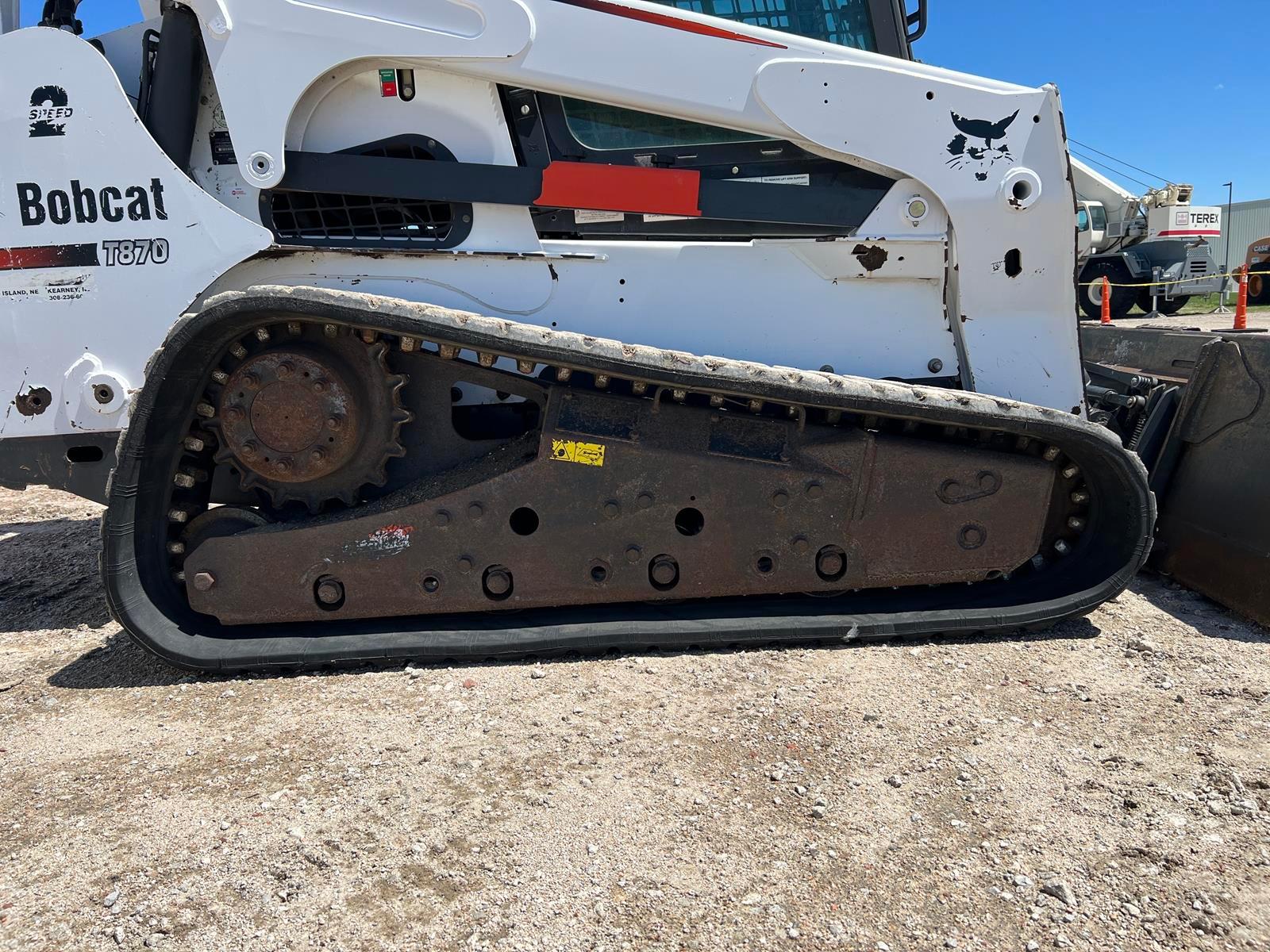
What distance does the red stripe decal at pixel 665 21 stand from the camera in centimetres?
305

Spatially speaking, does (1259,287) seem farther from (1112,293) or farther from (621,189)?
(621,189)

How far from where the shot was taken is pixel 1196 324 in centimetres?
1652

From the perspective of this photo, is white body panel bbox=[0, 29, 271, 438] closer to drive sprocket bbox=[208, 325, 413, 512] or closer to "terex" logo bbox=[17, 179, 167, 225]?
"terex" logo bbox=[17, 179, 167, 225]

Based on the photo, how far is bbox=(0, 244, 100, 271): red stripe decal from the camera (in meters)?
3.13

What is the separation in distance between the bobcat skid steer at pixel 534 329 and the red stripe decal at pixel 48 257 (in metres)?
0.01

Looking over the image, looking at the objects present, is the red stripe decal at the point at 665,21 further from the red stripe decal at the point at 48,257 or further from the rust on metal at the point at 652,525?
the red stripe decal at the point at 48,257

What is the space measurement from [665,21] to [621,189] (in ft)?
2.00

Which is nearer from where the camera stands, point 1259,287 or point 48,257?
point 48,257

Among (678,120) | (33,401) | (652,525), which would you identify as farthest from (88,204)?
(652,525)

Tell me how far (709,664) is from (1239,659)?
1904 millimetres

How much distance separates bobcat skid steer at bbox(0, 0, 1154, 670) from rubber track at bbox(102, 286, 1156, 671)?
16 mm

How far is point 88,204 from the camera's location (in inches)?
123

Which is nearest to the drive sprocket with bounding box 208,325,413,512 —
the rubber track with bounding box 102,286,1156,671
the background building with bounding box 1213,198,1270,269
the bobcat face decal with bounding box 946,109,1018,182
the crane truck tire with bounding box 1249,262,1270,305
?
the rubber track with bounding box 102,286,1156,671

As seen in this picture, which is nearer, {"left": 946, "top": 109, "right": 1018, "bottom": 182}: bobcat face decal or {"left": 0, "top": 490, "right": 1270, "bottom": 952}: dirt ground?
{"left": 0, "top": 490, "right": 1270, "bottom": 952}: dirt ground
